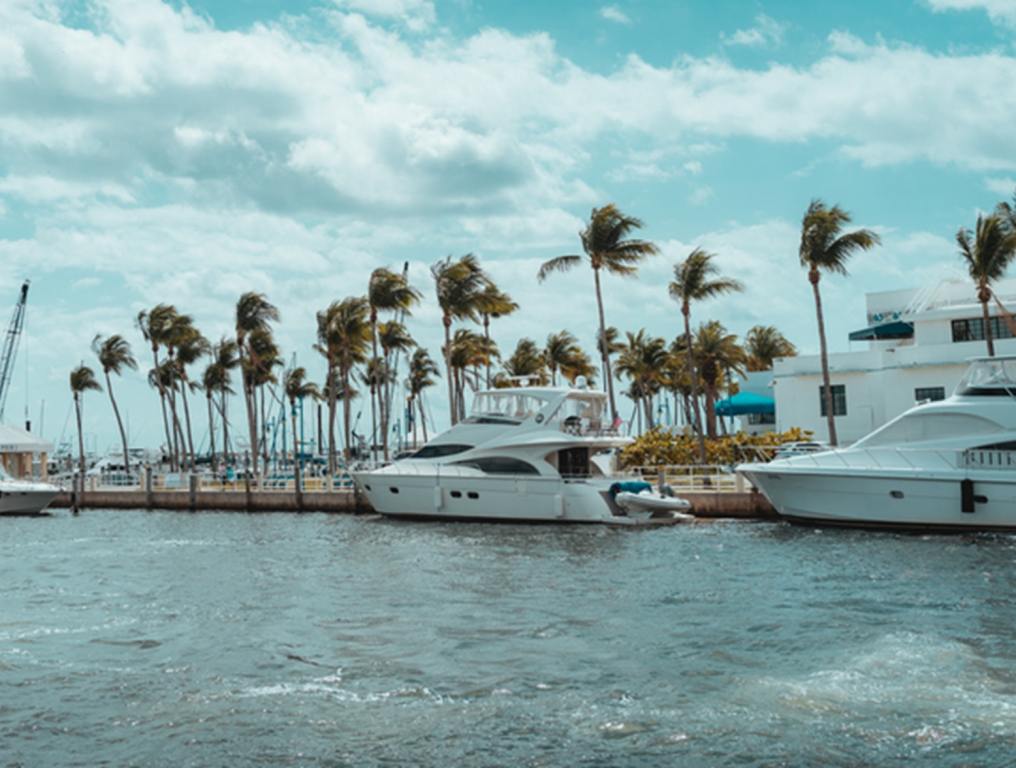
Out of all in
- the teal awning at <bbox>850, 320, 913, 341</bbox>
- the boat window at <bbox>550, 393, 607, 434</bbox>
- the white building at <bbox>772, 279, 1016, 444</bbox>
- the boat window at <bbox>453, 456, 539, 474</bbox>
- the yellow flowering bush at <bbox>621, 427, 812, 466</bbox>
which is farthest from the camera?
the teal awning at <bbox>850, 320, 913, 341</bbox>

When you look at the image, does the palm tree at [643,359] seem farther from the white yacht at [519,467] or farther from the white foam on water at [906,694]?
the white foam on water at [906,694]

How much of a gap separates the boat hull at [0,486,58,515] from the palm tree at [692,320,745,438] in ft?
110

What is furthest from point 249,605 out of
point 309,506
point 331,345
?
point 331,345

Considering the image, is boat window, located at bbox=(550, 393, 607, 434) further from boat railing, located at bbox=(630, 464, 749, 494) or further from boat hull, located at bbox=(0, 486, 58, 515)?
boat hull, located at bbox=(0, 486, 58, 515)

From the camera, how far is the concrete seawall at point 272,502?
34.4 m

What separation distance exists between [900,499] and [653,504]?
24.5 ft

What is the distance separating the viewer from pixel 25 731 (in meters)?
10.8

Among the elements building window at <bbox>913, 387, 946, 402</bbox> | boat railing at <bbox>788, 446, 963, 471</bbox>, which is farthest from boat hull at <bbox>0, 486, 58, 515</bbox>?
building window at <bbox>913, 387, 946, 402</bbox>

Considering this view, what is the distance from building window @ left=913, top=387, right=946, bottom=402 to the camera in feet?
149

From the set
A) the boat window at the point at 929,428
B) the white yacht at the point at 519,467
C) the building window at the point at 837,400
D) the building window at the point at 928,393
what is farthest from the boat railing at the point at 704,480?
the building window at the point at 928,393

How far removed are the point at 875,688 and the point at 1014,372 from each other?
835 inches

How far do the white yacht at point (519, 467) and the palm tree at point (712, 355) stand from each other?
2100cm

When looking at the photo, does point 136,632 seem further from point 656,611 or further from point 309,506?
point 309,506

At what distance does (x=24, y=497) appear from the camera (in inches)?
1918
